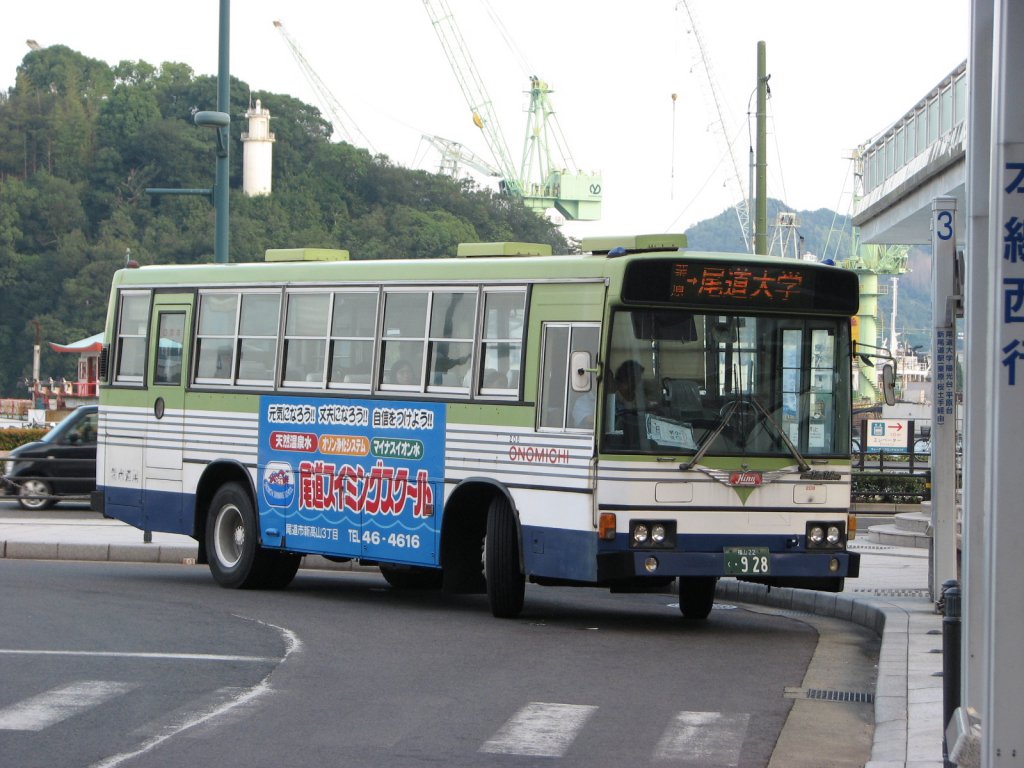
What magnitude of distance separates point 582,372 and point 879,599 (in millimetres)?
3895

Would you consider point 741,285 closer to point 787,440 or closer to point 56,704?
point 787,440

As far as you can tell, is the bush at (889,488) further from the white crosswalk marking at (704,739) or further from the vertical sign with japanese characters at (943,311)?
the white crosswalk marking at (704,739)

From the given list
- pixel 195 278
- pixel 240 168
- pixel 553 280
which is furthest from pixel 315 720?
pixel 240 168

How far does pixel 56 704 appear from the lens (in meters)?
9.30

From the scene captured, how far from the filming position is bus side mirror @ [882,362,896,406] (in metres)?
13.4

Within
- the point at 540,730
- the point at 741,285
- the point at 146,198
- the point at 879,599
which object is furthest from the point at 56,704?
the point at 146,198

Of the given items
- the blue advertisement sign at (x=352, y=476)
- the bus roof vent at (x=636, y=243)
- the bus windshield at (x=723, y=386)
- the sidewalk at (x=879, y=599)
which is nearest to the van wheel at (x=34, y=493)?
the sidewalk at (x=879, y=599)

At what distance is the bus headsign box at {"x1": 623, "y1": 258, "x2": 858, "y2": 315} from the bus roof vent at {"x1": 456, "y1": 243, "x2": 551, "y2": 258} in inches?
67.9

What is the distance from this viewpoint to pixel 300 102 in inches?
5950

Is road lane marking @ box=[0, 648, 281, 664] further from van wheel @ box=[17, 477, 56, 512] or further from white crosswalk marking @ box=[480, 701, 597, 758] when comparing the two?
van wheel @ box=[17, 477, 56, 512]

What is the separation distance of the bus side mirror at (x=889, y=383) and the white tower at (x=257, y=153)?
130 meters

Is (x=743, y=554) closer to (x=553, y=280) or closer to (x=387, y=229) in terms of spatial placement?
(x=553, y=280)

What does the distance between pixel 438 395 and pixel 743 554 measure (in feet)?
9.65

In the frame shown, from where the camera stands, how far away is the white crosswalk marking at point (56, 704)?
28.7 ft
